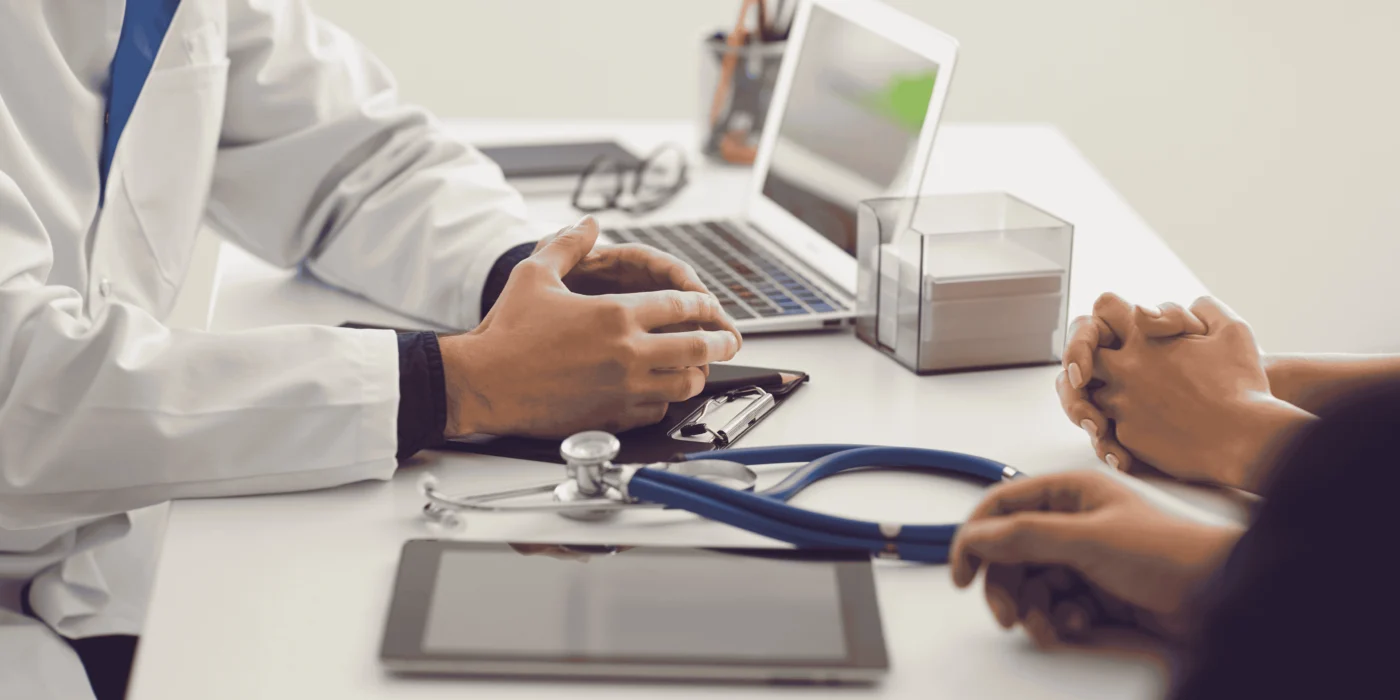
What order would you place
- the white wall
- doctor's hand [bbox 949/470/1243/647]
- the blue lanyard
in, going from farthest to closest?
the white wall → the blue lanyard → doctor's hand [bbox 949/470/1243/647]

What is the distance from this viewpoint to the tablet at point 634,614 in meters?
0.68

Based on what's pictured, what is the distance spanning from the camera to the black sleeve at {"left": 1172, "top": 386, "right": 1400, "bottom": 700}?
455 millimetres

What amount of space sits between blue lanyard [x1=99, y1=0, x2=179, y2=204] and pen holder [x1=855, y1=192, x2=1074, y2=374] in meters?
0.62

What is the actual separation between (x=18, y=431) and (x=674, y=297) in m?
0.44

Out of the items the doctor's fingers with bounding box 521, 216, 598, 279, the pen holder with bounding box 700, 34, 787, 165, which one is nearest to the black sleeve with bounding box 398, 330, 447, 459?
the doctor's fingers with bounding box 521, 216, 598, 279

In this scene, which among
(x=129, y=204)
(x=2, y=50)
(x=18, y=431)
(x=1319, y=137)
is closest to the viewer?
(x=18, y=431)

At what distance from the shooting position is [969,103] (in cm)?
287

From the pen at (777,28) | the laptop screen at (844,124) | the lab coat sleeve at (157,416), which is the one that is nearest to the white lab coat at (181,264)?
the lab coat sleeve at (157,416)

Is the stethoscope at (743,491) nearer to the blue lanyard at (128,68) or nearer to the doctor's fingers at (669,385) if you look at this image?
the doctor's fingers at (669,385)

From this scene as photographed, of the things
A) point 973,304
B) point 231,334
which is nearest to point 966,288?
point 973,304

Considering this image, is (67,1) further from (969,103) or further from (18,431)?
(969,103)

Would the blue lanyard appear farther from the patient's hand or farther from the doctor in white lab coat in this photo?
the patient's hand

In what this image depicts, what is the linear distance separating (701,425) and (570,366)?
103 millimetres

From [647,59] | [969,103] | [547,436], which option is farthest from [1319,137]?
[547,436]
